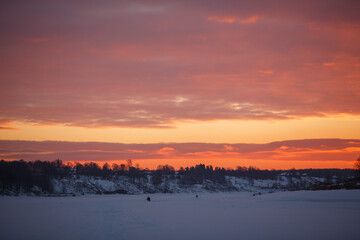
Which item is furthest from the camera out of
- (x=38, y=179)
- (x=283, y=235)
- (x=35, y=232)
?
(x=38, y=179)

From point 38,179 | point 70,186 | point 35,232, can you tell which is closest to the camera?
point 35,232

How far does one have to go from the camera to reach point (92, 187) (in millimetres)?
189500

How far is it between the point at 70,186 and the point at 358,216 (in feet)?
555

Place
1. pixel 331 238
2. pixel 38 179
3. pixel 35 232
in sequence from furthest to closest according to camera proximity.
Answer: pixel 38 179, pixel 35 232, pixel 331 238

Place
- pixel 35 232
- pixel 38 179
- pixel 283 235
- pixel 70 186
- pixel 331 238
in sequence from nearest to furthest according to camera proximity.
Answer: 1. pixel 331 238
2. pixel 283 235
3. pixel 35 232
4. pixel 38 179
5. pixel 70 186

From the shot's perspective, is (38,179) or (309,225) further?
(38,179)

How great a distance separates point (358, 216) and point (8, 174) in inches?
5663

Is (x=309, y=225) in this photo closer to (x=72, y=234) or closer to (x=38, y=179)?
(x=72, y=234)

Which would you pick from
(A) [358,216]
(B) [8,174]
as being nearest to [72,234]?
(A) [358,216]

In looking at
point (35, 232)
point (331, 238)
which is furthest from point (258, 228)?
point (35, 232)

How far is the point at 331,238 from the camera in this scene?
20.0m

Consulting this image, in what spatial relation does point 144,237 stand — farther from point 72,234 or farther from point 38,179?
point 38,179

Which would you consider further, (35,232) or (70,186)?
(70,186)

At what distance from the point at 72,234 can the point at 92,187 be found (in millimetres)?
174732
